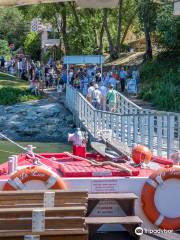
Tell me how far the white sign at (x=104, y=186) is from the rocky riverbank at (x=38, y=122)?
103 feet

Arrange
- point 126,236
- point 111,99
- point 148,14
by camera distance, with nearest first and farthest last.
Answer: point 126,236
point 111,99
point 148,14

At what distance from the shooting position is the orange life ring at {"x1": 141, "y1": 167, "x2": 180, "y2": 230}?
8781 millimetres

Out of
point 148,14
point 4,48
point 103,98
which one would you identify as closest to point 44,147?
point 103,98

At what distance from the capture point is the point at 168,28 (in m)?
41.6

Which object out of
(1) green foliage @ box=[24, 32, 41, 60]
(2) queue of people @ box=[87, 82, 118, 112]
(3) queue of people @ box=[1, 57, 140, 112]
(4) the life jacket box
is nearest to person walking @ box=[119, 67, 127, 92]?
(3) queue of people @ box=[1, 57, 140, 112]

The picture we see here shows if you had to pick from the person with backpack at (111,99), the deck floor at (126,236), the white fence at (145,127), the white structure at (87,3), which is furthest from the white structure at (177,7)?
the person with backpack at (111,99)

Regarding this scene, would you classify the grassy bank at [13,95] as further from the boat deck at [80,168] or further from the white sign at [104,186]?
the white sign at [104,186]

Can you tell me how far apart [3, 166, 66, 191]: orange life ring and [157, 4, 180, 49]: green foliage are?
3328 cm

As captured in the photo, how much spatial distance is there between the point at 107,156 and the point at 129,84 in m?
30.6

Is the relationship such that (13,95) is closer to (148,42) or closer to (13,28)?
(148,42)

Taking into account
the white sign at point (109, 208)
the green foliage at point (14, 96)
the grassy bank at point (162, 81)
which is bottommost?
the green foliage at point (14, 96)

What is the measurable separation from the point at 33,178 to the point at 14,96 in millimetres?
37259

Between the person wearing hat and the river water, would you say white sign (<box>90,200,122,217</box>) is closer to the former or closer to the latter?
the person wearing hat

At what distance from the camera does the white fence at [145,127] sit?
17.2 meters
